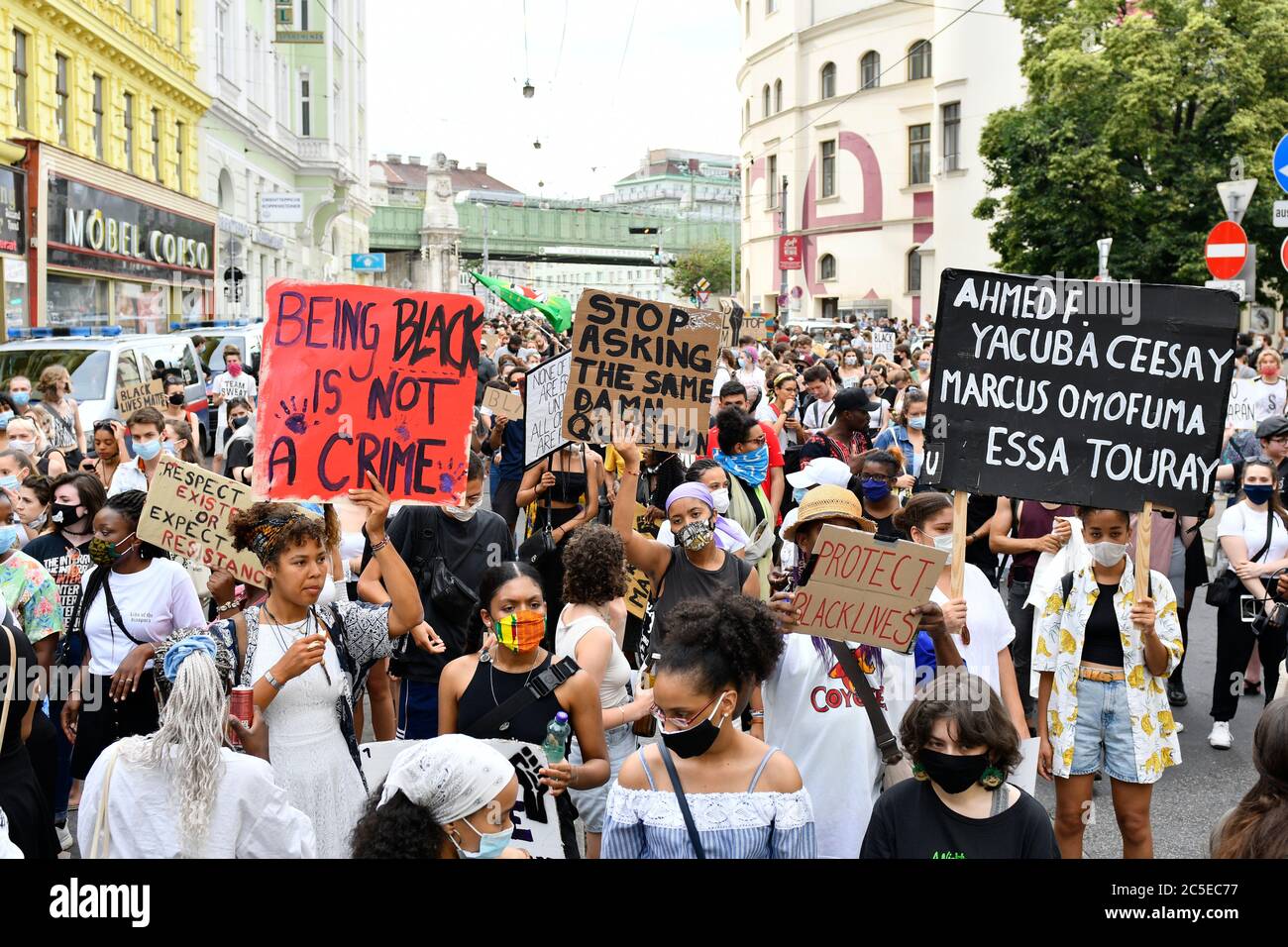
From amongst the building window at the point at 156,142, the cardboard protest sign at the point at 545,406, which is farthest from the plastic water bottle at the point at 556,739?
the building window at the point at 156,142

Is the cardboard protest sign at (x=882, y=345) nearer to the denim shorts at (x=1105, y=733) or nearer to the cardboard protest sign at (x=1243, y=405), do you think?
the cardboard protest sign at (x=1243, y=405)

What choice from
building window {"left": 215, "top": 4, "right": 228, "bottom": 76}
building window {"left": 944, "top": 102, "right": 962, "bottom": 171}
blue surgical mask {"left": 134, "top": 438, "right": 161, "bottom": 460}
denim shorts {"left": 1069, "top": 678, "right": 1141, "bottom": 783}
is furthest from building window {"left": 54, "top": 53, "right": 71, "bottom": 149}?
building window {"left": 944, "top": 102, "right": 962, "bottom": 171}

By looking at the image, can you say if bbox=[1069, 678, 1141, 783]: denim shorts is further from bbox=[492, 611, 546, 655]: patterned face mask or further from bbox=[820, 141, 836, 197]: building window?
bbox=[820, 141, 836, 197]: building window

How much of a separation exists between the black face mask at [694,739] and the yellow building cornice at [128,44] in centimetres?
2632

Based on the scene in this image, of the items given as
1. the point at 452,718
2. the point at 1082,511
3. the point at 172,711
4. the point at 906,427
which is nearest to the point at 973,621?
the point at 1082,511

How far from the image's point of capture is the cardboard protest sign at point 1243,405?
42.6ft

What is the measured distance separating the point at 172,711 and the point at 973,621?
2899mm

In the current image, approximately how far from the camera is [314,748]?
434 cm

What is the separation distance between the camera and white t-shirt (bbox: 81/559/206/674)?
569 centimetres

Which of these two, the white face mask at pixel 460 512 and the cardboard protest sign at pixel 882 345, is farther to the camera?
the cardboard protest sign at pixel 882 345

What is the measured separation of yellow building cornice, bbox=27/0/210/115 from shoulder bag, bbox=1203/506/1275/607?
80.9 ft

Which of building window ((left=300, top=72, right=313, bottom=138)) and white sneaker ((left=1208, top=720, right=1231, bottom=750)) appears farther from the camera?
building window ((left=300, top=72, right=313, bottom=138))

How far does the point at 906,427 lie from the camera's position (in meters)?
10.2
